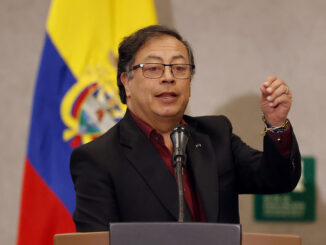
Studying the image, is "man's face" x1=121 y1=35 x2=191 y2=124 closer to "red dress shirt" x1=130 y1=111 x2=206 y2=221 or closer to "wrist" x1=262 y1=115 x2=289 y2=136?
"red dress shirt" x1=130 y1=111 x2=206 y2=221

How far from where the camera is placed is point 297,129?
3473 millimetres

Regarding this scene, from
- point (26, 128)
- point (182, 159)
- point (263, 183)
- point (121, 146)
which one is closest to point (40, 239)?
point (26, 128)

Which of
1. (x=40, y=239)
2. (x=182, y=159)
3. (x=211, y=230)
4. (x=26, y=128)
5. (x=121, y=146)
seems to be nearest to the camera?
(x=211, y=230)

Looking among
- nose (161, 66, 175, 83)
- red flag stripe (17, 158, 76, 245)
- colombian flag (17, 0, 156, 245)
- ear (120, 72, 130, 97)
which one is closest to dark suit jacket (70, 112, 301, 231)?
ear (120, 72, 130, 97)

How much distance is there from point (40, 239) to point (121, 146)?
1.34 m

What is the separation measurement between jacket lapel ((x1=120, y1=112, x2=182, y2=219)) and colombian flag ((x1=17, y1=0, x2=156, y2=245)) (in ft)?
3.47

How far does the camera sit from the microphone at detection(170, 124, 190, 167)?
160cm

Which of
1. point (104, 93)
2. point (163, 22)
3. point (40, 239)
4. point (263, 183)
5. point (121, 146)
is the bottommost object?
point (40, 239)

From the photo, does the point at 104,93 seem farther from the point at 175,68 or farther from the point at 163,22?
the point at 175,68

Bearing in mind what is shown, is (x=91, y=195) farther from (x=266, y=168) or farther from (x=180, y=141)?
(x=266, y=168)

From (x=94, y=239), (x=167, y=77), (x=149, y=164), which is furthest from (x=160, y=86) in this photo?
(x=94, y=239)

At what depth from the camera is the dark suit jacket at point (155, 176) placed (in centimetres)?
185

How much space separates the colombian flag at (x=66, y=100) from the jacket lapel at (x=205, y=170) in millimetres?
1137

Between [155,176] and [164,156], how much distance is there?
155mm
